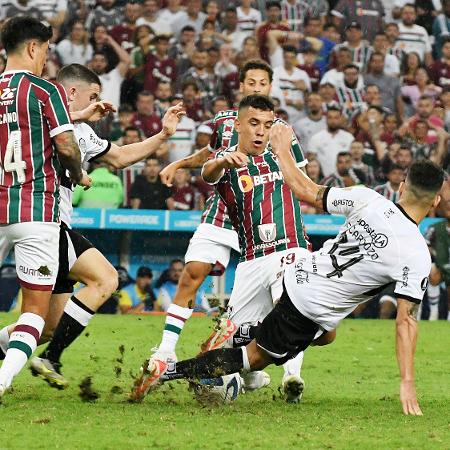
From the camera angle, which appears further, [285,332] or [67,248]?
[67,248]

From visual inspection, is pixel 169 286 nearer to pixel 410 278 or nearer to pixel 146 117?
pixel 146 117

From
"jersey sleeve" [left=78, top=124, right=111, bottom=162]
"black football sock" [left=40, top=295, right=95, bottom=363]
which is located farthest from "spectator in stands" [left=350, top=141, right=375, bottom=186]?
"black football sock" [left=40, top=295, right=95, bottom=363]

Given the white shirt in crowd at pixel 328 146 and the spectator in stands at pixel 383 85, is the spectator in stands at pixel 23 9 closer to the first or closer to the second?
the white shirt in crowd at pixel 328 146

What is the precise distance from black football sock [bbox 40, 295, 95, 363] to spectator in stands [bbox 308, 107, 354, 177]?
8.85m

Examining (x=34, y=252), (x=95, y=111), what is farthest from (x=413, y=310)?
(x=95, y=111)

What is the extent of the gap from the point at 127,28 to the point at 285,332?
11.4 m

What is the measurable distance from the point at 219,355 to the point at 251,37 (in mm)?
11275

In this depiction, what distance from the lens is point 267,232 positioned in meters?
7.79

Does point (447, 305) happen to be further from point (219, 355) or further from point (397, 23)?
point (219, 355)

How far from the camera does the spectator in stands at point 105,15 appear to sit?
1712 cm

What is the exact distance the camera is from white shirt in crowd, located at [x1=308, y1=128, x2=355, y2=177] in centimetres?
1594

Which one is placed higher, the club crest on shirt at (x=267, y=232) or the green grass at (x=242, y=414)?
the club crest on shirt at (x=267, y=232)

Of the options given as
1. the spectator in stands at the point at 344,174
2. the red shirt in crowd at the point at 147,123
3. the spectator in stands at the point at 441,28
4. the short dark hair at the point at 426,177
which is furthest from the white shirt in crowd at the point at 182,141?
the short dark hair at the point at 426,177

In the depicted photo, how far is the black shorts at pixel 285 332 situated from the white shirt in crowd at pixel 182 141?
9.11 meters
